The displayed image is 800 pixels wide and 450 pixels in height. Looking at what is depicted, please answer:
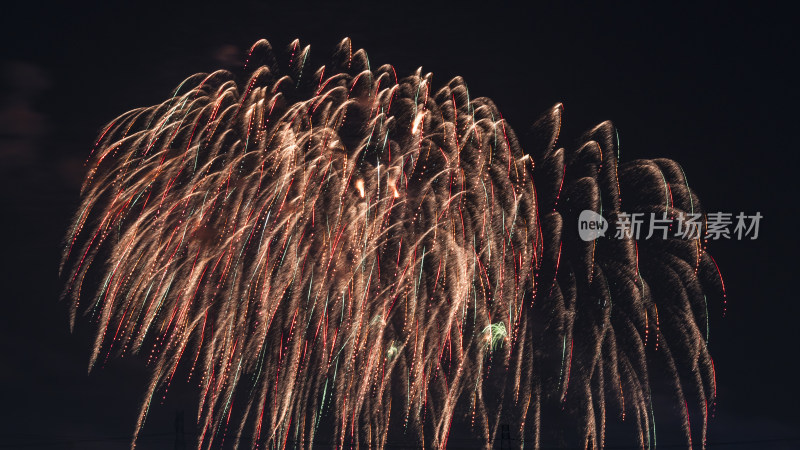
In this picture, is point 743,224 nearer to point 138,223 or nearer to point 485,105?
point 485,105

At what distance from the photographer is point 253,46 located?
25.5 m

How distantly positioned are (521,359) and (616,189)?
197 inches

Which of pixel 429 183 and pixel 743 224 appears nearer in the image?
pixel 429 183

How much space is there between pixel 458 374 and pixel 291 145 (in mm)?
7212

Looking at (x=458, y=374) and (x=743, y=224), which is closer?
(x=458, y=374)

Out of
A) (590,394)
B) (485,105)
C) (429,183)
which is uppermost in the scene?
(485,105)

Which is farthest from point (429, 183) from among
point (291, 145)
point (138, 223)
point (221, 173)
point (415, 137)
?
point (138, 223)

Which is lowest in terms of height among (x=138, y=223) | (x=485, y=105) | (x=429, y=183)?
(x=138, y=223)

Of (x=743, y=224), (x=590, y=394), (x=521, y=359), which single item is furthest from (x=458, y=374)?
(x=743, y=224)

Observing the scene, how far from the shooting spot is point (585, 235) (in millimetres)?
24594

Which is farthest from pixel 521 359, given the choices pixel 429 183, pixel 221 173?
pixel 221 173

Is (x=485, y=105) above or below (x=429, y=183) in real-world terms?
above

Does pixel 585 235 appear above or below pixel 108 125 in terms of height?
below

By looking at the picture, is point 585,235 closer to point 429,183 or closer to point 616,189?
point 616,189
